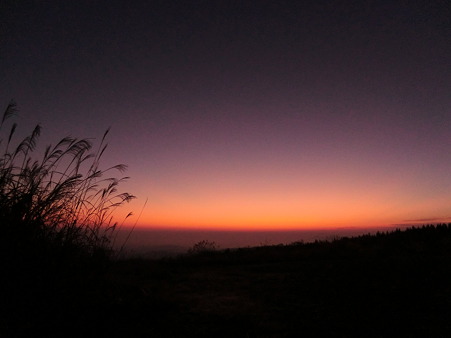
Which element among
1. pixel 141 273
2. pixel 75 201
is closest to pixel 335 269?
pixel 141 273

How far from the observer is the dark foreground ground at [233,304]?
246 cm

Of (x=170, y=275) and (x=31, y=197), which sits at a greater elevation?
(x=31, y=197)

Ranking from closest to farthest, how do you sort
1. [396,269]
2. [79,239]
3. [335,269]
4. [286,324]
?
[286,324] → [79,239] → [396,269] → [335,269]

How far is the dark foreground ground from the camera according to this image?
2.46m

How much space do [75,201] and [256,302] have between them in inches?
115

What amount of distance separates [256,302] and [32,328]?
2503 millimetres

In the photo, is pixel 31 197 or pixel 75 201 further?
pixel 75 201

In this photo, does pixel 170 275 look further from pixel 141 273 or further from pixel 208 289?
pixel 208 289

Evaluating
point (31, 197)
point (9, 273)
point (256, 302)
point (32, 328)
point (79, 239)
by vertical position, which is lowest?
point (256, 302)

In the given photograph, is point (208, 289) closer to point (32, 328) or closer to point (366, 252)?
point (32, 328)

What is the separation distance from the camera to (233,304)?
140 inches

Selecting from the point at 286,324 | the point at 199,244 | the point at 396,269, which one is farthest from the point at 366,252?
the point at 286,324

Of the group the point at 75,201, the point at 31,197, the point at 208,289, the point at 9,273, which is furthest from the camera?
the point at 208,289

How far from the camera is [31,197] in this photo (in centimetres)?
317
